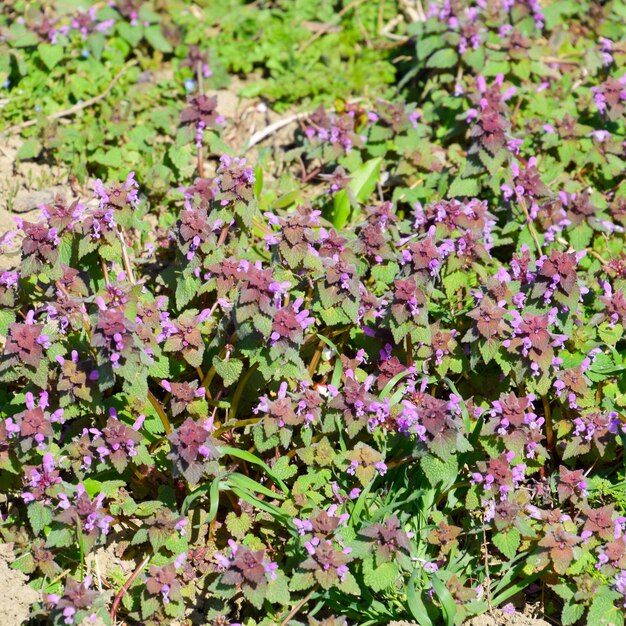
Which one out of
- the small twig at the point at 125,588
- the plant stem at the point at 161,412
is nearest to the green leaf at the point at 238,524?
the small twig at the point at 125,588

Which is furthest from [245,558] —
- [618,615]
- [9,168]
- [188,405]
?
[9,168]

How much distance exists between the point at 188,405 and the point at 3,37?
12.2 ft

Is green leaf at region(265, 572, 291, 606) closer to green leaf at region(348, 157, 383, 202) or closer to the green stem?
the green stem

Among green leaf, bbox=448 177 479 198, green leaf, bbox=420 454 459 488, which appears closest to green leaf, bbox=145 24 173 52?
green leaf, bbox=448 177 479 198

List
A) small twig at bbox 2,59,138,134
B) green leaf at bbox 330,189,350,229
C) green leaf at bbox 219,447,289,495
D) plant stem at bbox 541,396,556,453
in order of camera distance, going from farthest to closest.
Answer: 1. small twig at bbox 2,59,138,134
2. green leaf at bbox 330,189,350,229
3. plant stem at bbox 541,396,556,453
4. green leaf at bbox 219,447,289,495

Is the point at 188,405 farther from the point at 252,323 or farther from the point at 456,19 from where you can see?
the point at 456,19

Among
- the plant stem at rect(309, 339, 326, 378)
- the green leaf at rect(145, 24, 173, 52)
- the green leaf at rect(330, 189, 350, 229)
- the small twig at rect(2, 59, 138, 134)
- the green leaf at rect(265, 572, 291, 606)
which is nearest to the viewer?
the green leaf at rect(265, 572, 291, 606)

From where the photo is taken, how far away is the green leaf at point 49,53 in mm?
6922

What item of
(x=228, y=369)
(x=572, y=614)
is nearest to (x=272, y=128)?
(x=228, y=369)

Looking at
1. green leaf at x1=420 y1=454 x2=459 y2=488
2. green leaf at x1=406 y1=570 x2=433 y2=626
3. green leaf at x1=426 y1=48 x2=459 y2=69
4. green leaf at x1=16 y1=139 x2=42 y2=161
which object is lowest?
green leaf at x1=406 y1=570 x2=433 y2=626

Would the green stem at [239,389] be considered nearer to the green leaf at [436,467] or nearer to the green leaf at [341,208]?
the green leaf at [436,467]

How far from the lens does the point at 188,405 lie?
4.79m

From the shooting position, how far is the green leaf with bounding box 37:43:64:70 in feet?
22.7

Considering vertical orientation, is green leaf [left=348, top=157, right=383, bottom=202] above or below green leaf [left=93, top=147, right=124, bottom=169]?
below
